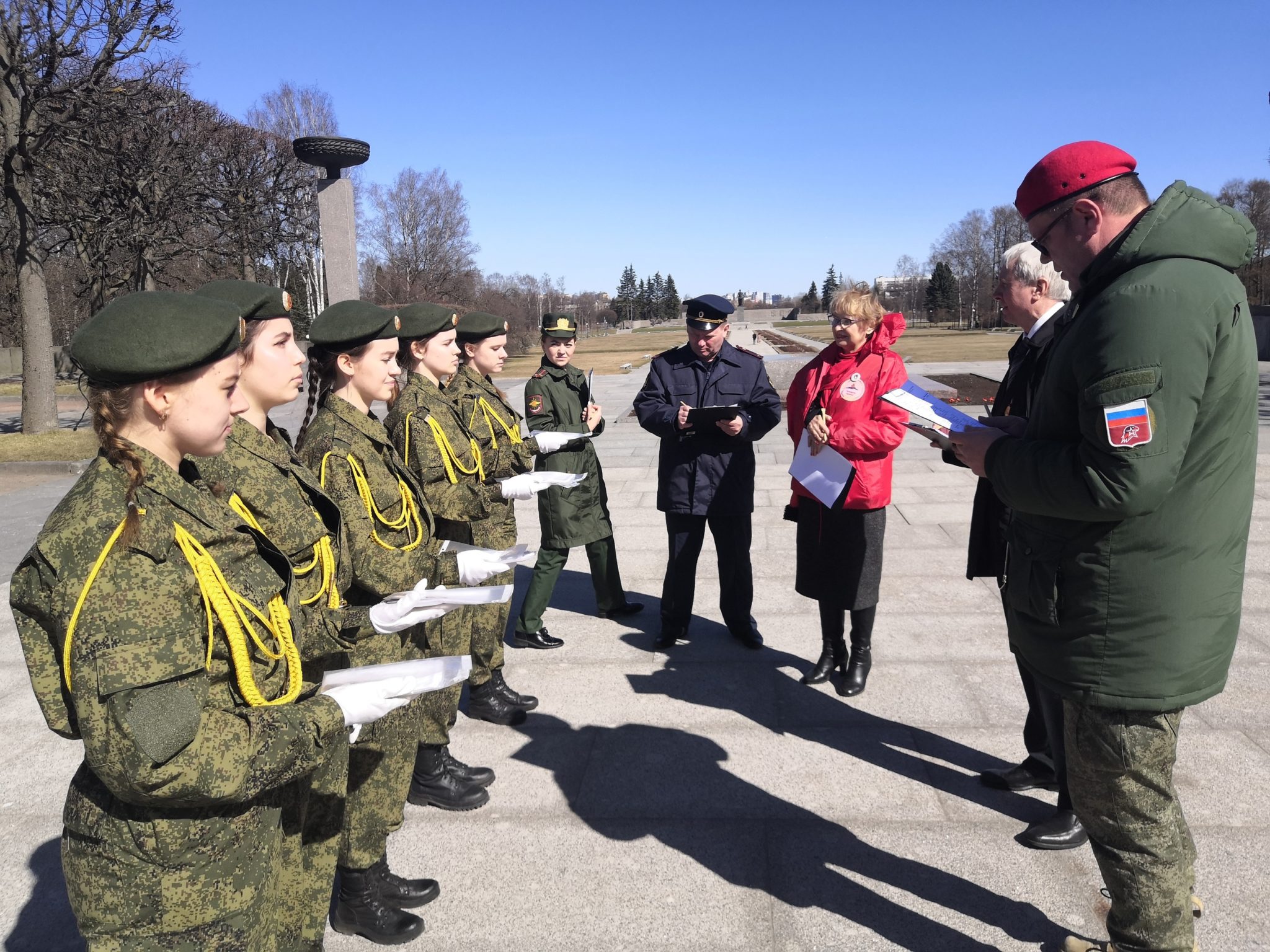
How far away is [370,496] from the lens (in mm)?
2809

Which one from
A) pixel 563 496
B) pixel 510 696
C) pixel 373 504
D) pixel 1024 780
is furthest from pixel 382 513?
pixel 1024 780

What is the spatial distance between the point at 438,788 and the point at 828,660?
214cm

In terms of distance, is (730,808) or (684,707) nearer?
(730,808)

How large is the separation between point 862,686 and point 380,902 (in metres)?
2.61

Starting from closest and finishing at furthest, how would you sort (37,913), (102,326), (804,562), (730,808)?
(102,326), (37,913), (730,808), (804,562)

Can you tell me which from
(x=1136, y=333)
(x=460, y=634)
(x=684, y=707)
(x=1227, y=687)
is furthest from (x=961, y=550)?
(x=1136, y=333)

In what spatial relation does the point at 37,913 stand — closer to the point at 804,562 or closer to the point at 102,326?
the point at 102,326

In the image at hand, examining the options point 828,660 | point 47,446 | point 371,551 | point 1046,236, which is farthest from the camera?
point 47,446

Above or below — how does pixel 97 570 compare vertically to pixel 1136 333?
below

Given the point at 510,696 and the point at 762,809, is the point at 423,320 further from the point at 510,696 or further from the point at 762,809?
the point at 762,809

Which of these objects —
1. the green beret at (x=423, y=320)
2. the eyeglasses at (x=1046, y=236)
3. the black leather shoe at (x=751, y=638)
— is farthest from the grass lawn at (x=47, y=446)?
the eyeglasses at (x=1046, y=236)

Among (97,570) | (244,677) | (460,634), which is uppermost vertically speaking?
(97,570)

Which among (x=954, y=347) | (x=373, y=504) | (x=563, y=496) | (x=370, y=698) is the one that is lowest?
(x=563, y=496)

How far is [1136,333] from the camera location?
6.39 ft
